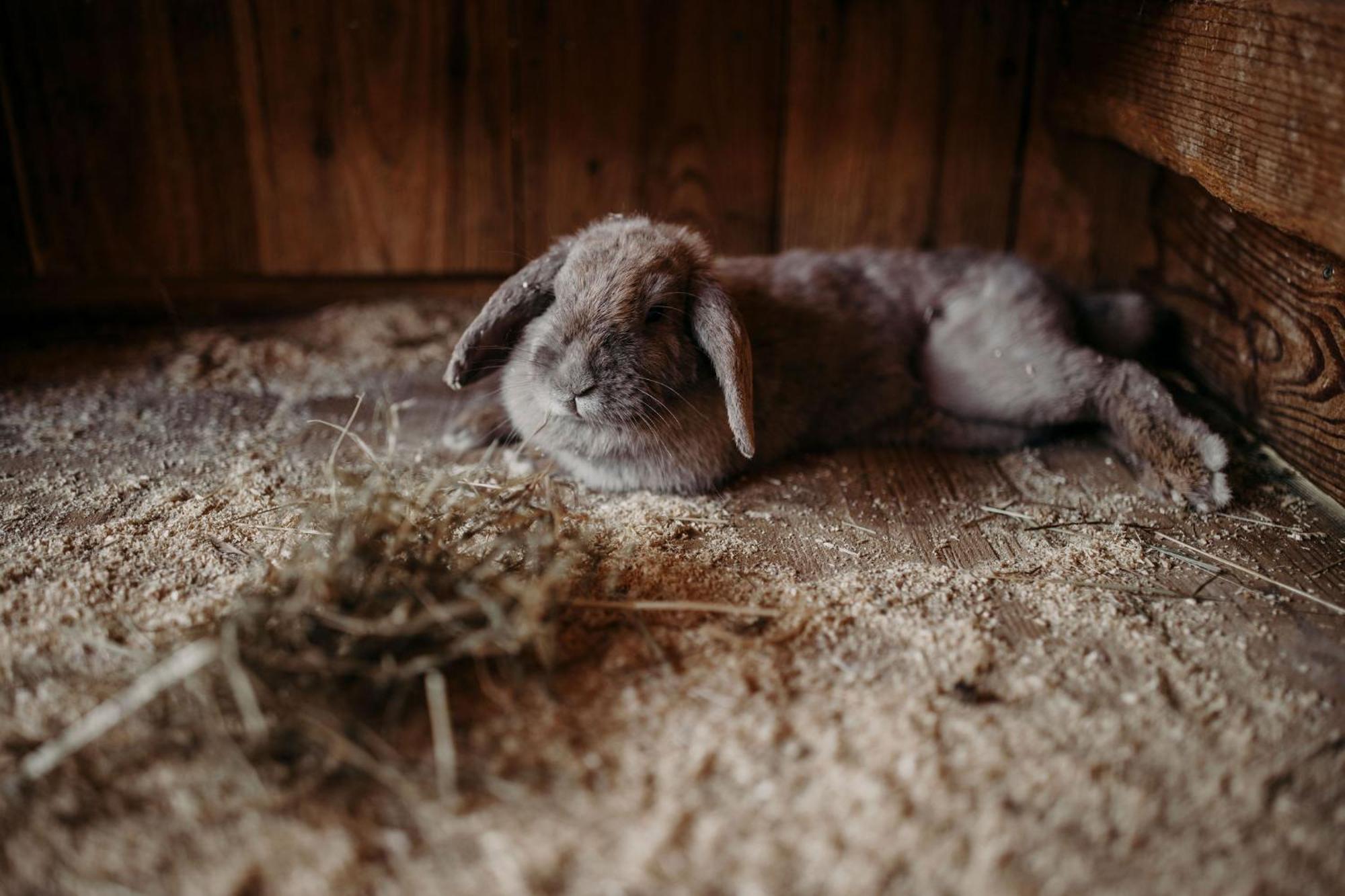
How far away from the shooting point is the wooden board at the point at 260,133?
3.86 metres

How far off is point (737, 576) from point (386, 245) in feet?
8.20

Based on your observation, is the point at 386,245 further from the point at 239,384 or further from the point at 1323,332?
the point at 1323,332

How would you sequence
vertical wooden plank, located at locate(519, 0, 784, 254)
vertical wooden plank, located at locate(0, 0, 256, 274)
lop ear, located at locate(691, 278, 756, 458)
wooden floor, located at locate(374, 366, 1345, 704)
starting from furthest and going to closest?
vertical wooden plank, located at locate(519, 0, 784, 254), vertical wooden plank, located at locate(0, 0, 256, 274), lop ear, located at locate(691, 278, 756, 458), wooden floor, located at locate(374, 366, 1345, 704)

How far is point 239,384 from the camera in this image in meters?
3.73

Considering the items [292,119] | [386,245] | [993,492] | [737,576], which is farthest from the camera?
[386,245]

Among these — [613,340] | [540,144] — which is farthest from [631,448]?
[540,144]

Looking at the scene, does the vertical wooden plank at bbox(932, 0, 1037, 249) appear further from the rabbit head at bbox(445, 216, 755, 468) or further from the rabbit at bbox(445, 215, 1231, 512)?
the rabbit head at bbox(445, 216, 755, 468)

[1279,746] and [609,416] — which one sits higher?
[609,416]

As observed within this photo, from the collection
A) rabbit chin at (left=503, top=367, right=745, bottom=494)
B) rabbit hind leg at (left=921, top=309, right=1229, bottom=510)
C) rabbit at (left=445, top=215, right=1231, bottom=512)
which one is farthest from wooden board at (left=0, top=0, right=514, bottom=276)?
rabbit hind leg at (left=921, top=309, right=1229, bottom=510)

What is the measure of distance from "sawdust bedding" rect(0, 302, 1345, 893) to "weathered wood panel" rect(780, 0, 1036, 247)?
1.72 meters

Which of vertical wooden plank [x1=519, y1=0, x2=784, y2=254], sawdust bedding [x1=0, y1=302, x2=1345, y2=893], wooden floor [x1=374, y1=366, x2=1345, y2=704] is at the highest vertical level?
vertical wooden plank [x1=519, y1=0, x2=784, y2=254]

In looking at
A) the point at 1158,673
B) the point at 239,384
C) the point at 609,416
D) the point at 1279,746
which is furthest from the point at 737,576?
the point at 239,384

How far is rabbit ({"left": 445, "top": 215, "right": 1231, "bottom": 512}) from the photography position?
2.85 meters

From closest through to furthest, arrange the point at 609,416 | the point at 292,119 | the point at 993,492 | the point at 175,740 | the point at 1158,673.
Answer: the point at 175,740 → the point at 1158,673 → the point at 609,416 → the point at 993,492 → the point at 292,119
